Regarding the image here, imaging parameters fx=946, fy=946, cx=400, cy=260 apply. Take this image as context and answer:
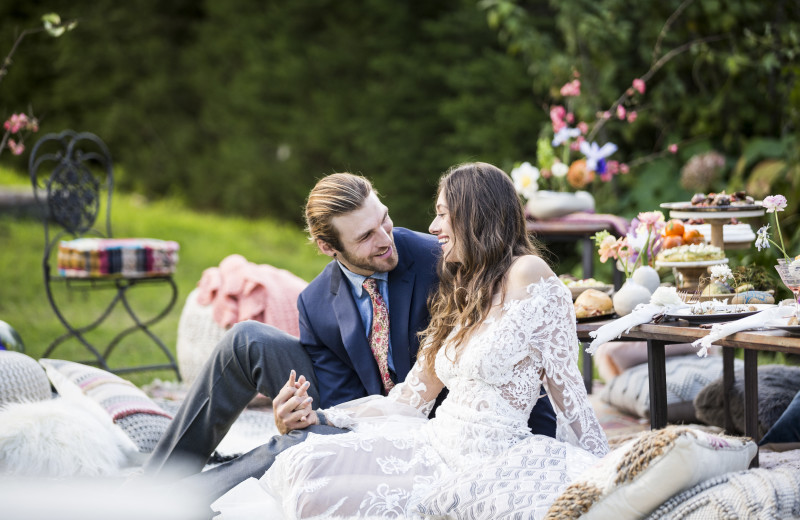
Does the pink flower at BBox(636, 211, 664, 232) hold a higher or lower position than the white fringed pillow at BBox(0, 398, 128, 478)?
higher

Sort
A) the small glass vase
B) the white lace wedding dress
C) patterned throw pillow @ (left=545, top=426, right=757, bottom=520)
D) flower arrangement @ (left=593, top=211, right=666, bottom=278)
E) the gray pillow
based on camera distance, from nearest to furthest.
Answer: patterned throw pillow @ (left=545, top=426, right=757, bottom=520), the white lace wedding dress, the small glass vase, flower arrangement @ (left=593, top=211, right=666, bottom=278), the gray pillow

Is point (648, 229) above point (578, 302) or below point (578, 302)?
above

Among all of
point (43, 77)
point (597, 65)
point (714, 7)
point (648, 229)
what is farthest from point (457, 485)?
point (43, 77)

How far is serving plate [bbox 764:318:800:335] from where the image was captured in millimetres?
2293

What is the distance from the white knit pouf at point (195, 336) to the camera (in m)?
4.42

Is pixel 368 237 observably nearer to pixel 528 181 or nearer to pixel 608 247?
pixel 608 247

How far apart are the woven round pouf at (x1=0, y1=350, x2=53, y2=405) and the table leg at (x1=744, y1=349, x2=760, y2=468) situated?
2.40 meters

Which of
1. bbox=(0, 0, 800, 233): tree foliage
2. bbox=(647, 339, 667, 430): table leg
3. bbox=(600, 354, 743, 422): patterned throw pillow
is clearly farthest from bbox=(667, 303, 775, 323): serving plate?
bbox=(0, 0, 800, 233): tree foliage

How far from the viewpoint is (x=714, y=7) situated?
19.3 ft

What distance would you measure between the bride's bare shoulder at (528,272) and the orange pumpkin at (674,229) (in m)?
0.91

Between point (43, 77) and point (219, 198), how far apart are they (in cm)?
244

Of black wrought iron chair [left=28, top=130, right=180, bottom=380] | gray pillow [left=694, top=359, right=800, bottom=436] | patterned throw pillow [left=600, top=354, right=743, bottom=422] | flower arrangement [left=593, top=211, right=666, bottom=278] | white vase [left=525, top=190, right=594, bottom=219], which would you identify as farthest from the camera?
black wrought iron chair [left=28, top=130, right=180, bottom=380]

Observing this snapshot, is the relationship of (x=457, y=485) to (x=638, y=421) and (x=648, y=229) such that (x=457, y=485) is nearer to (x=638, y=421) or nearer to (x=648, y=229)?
(x=648, y=229)

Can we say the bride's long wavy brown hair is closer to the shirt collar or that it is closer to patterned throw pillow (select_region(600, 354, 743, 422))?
the shirt collar
